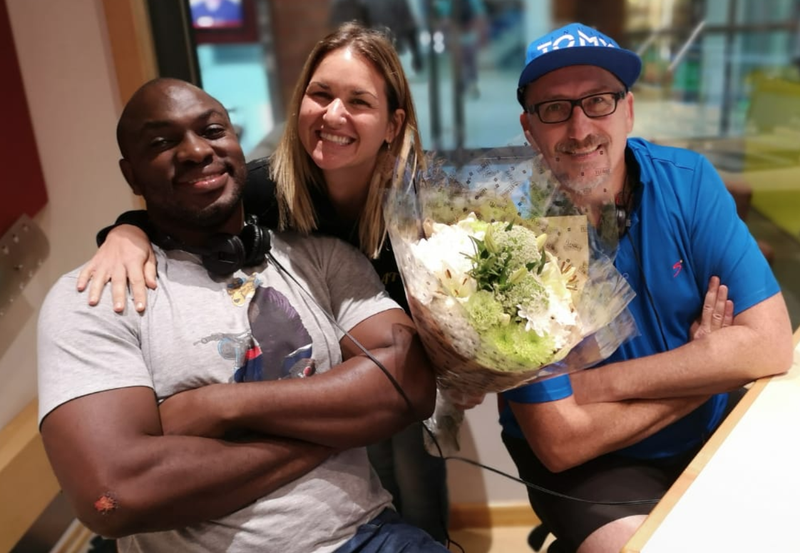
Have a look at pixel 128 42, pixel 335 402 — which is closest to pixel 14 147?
pixel 128 42

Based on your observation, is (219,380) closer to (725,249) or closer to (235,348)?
(235,348)

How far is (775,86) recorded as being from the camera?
9.52 feet

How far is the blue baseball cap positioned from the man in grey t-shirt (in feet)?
2.08

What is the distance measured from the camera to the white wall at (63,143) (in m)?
1.98

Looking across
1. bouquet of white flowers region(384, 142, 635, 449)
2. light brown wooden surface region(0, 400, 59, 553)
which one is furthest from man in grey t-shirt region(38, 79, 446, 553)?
light brown wooden surface region(0, 400, 59, 553)

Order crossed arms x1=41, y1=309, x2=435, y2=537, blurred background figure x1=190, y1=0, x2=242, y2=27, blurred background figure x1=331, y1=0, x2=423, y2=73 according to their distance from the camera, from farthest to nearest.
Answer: blurred background figure x1=331, y1=0, x2=423, y2=73, blurred background figure x1=190, y1=0, x2=242, y2=27, crossed arms x1=41, y1=309, x2=435, y2=537

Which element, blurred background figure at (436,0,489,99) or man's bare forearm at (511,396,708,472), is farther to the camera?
blurred background figure at (436,0,489,99)

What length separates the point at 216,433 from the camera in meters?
1.21

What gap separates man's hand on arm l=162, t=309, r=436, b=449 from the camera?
3.95 ft

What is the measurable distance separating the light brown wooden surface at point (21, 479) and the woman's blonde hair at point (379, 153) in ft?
3.81

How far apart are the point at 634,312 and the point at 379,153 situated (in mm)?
724

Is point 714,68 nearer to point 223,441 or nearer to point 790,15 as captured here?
point 790,15

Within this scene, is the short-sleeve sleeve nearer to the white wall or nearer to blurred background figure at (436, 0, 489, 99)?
the white wall

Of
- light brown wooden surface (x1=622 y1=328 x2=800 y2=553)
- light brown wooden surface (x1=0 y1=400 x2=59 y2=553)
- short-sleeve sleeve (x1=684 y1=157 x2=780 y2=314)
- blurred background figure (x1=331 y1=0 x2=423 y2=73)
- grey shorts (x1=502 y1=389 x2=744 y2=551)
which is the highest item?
blurred background figure (x1=331 y1=0 x2=423 y2=73)
